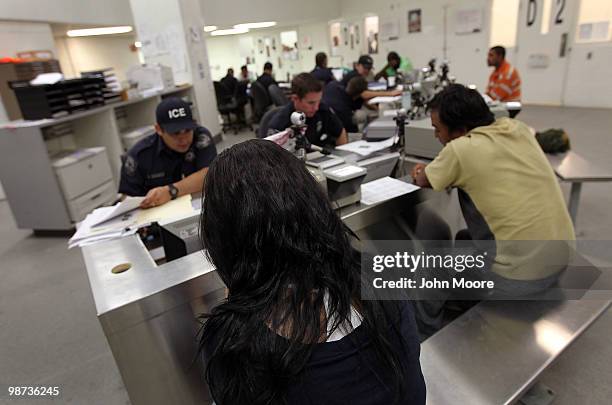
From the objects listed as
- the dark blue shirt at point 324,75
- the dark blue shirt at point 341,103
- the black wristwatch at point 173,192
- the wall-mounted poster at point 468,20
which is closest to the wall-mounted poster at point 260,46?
the wall-mounted poster at point 468,20

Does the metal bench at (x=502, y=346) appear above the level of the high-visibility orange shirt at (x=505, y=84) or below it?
below

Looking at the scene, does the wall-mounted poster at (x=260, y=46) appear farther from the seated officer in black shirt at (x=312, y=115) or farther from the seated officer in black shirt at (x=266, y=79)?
the seated officer in black shirt at (x=312, y=115)

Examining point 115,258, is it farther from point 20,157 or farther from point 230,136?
point 230,136

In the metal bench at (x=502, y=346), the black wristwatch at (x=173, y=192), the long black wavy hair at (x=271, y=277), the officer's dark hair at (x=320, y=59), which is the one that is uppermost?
the officer's dark hair at (x=320, y=59)

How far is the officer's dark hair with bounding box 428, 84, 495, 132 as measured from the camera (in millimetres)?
1533

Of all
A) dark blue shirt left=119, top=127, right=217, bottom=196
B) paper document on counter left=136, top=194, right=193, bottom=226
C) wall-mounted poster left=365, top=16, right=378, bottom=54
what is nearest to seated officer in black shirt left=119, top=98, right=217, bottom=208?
dark blue shirt left=119, top=127, right=217, bottom=196

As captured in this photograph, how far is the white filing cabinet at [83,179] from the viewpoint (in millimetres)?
3123

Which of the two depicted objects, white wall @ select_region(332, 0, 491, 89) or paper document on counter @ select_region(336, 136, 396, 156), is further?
white wall @ select_region(332, 0, 491, 89)

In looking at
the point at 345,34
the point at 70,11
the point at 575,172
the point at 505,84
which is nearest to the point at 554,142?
the point at 575,172

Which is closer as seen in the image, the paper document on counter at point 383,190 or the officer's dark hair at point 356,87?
the paper document on counter at point 383,190

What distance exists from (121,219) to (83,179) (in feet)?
7.33

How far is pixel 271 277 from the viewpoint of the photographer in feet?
2.21

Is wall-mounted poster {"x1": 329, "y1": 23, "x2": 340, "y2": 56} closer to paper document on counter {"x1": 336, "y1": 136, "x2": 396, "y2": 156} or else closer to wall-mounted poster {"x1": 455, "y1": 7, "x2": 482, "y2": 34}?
wall-mounted poster {"x1": 455, "y1": 7, "x2": 482, "y2": 34}

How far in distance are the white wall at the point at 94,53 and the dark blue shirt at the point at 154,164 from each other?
15.7ft
